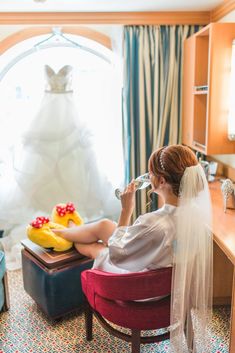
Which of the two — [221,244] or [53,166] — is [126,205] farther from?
[53,166]

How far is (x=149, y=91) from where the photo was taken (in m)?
2.95

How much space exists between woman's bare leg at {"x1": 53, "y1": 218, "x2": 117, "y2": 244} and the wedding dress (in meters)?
0.98

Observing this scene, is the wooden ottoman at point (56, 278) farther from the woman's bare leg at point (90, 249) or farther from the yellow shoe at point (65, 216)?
the yellow shoe at point (65, 216)

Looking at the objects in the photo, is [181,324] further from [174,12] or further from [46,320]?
[174,12]

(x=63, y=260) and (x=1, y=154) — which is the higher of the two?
(x=1, y=154)

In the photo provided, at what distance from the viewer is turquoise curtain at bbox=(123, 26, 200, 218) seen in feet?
9.43

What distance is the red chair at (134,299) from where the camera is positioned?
145 cm

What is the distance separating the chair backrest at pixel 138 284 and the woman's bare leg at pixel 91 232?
51 centimetres

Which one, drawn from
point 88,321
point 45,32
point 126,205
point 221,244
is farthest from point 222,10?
point 88,321

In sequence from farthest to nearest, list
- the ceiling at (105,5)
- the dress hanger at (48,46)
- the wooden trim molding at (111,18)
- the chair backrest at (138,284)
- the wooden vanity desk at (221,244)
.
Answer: the dress hanger at (48,46) < the wooden trim molding at (111,18) < the ceiling at (105,5) < the wooden vanity desk at (221,244) < the chair backrest at (138,284)

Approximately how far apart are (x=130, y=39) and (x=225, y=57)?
955 mm

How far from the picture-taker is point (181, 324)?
1517 mm

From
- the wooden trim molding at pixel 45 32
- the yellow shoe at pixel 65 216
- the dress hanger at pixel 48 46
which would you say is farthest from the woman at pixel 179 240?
the dress hanger at pixel 48 46

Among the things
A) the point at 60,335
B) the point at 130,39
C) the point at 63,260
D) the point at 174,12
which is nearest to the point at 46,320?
the point at 60,335
